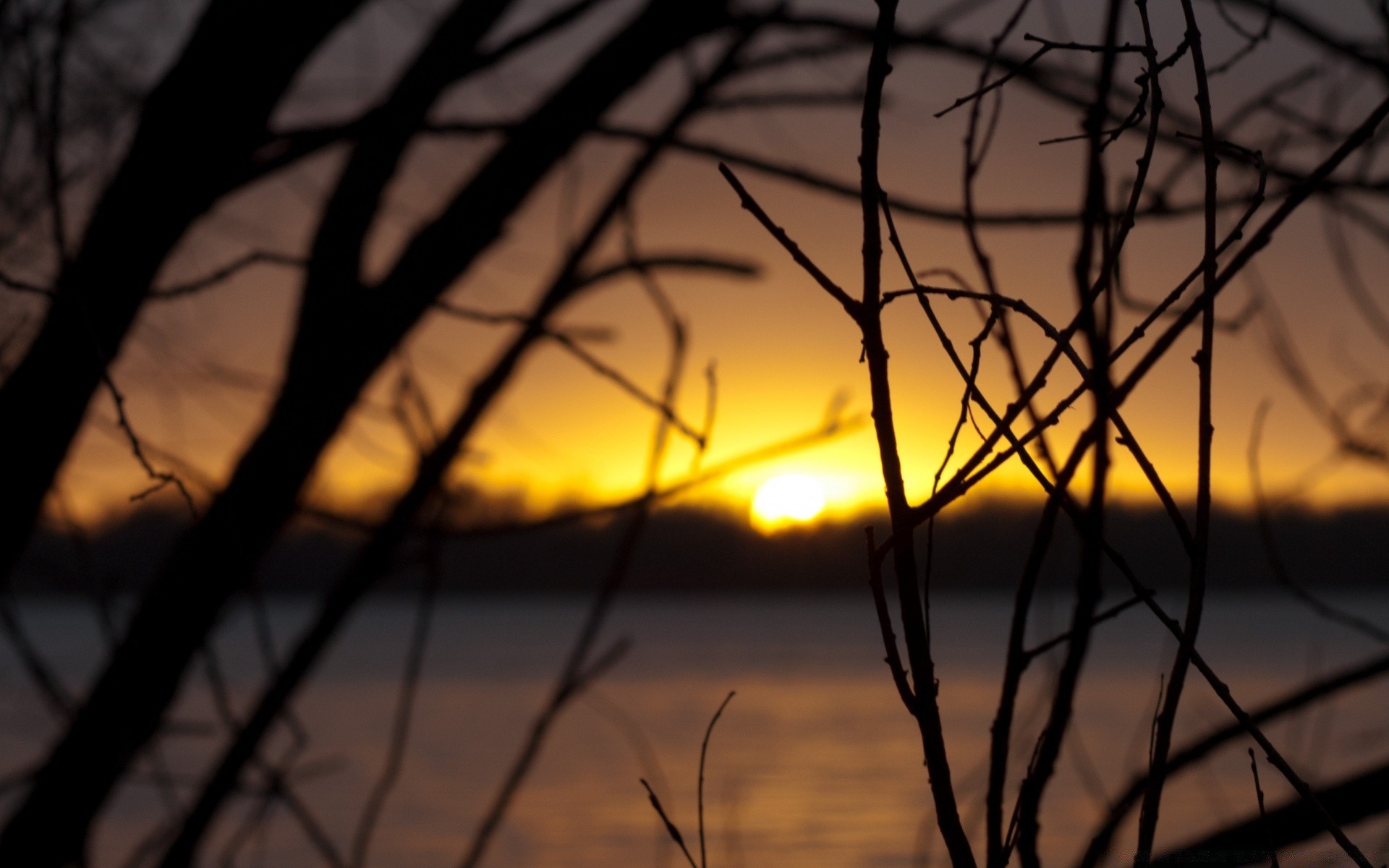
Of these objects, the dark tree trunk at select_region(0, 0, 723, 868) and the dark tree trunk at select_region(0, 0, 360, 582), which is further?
the dark tree trunk at select_region(0, 0, 723, 868)

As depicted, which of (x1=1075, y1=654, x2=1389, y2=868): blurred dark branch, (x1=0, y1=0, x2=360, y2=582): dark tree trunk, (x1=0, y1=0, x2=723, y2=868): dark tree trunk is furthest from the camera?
(x1=0, y1=0, x2=723, y2=868): dark tree trunk

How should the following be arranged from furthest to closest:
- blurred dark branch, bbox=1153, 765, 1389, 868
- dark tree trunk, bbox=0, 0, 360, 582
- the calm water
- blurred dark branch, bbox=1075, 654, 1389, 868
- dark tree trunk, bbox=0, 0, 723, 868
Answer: the calm water → dark tree trunk, bbox=0, 0, 723, 868 → dark tree trunk, bbox=0, 0, 360, 582 → blurred dark branch, bbox=1075, 654, 1389, 868 → blurred dark branch, bbox=1153, 765, 1389, 868

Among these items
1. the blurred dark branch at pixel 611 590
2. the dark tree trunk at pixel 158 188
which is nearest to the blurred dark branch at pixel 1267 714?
the blurred dark branch at pixel 611 590

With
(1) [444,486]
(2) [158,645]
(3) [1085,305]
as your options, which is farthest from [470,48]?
(3) [1085,305]

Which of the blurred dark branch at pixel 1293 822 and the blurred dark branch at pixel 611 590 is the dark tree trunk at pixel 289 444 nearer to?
the blurred dark branch at pixel 611 590

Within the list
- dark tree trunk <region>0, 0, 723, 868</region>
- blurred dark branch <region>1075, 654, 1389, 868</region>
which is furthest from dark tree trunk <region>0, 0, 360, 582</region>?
blurred dark branch <region>1075, 654, 1389, 868</region>

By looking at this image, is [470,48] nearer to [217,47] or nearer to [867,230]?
[217,47]

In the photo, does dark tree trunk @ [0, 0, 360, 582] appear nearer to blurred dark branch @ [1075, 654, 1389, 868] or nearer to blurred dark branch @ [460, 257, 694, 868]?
blurred dark branch @ [460, 257, 694, 868]

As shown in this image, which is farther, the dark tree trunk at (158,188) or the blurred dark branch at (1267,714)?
the dark tree trunk at (158,188)

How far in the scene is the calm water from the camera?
2102cm

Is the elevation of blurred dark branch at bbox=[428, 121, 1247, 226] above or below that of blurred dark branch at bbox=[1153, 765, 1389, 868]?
above

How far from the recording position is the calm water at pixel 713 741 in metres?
21.0

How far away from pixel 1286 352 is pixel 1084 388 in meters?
1.36

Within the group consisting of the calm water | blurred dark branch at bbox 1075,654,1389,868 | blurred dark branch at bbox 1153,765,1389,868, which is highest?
the calm water
